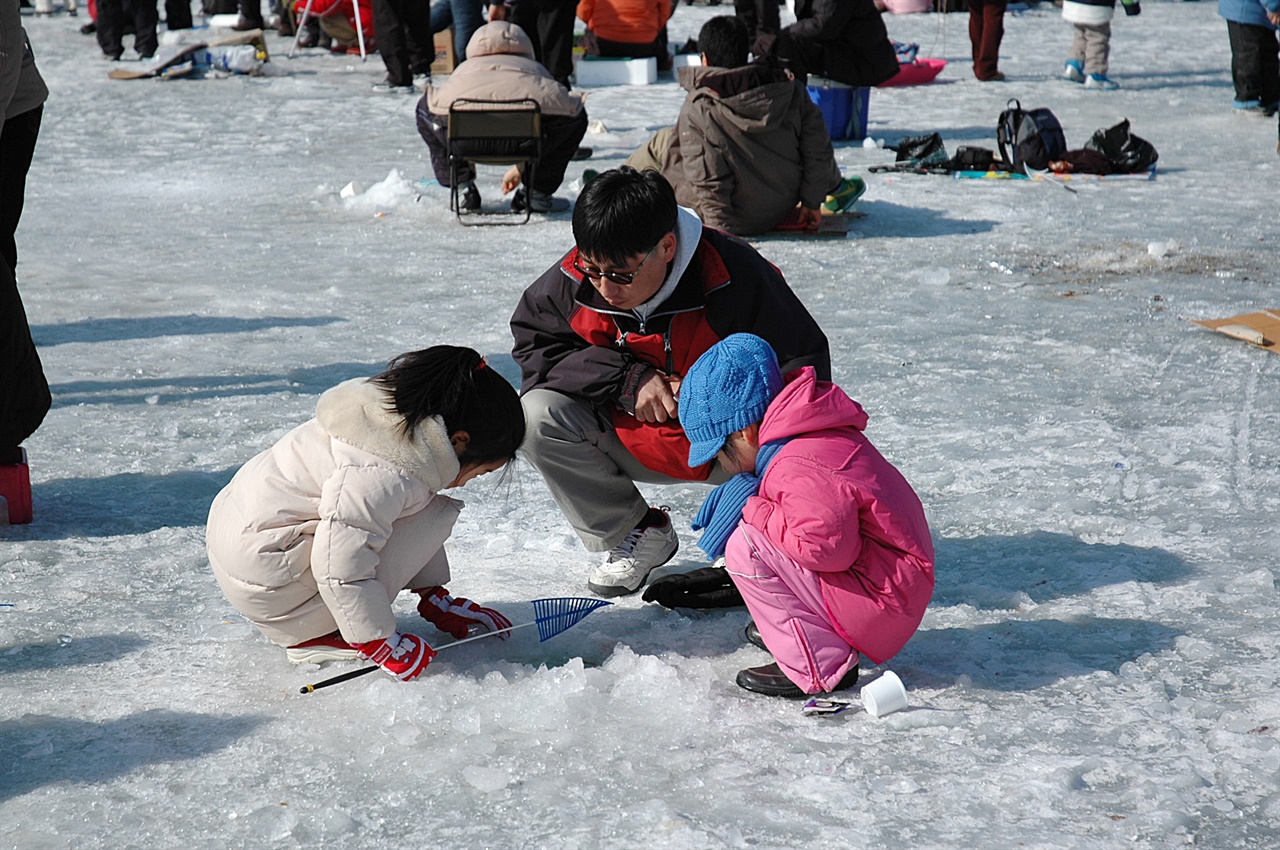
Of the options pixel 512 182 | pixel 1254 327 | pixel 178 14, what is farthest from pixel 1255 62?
pixel 178 14

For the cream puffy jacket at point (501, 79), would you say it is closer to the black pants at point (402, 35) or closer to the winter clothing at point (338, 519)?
the black pants at point (402, 35)

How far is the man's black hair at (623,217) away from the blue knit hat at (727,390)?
1.09ft

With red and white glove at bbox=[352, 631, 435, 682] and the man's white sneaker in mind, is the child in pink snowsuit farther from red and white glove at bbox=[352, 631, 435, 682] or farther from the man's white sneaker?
red and white glove at bbox=[352, 631, 435, 682]

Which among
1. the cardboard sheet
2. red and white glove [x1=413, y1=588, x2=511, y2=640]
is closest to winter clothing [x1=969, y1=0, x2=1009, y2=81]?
the cardboard sheet

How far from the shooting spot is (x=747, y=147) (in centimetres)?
672

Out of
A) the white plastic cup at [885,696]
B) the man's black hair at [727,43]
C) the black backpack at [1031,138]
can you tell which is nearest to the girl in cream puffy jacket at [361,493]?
the white plastic cup at [885,696]

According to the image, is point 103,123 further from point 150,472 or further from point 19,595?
point 19,595

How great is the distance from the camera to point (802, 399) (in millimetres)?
2490

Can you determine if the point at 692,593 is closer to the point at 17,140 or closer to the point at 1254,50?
the point at 17,140

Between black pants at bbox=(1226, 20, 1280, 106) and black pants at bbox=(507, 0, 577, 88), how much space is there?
5.36 metres

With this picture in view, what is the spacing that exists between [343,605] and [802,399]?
39.1 inches

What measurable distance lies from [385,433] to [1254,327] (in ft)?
13.2

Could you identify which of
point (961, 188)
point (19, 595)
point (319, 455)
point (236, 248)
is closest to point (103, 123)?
point (236, 248)

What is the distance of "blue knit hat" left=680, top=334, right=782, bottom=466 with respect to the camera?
254 centimetres
